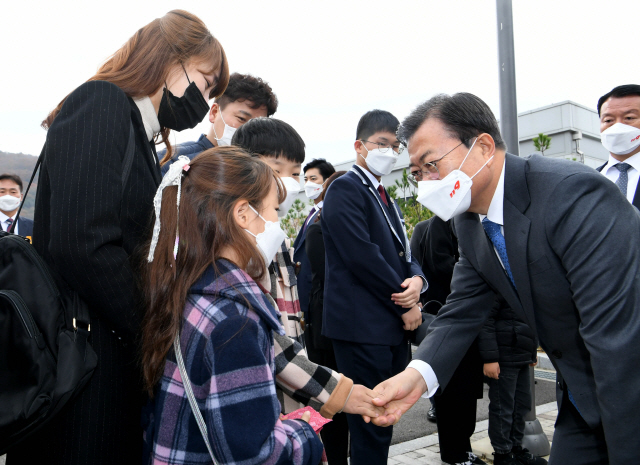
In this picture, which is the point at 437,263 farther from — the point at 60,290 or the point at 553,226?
the point at 60,290

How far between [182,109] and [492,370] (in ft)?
9.61

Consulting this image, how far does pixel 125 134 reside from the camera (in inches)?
68.7

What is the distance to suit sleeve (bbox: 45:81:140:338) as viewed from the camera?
153 cm

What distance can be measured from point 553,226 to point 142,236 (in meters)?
1.47

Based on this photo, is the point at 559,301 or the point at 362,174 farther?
the point at 362,174

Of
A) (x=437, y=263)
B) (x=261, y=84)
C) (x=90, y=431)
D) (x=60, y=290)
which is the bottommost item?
(x=437, y=263)

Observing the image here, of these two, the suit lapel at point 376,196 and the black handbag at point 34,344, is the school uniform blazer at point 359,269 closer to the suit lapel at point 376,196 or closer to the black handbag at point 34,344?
the suit lapel at point 376,196

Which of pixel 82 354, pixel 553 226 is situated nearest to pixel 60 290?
pixel 82 354

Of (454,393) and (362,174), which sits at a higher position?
(362,174)

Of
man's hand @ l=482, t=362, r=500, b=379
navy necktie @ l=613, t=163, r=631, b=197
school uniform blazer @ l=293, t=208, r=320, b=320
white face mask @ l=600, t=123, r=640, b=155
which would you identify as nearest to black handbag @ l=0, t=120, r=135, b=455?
school uniform blazer @ l=293, t=208, r=320, b=320

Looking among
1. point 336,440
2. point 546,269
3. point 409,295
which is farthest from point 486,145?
point 336,440

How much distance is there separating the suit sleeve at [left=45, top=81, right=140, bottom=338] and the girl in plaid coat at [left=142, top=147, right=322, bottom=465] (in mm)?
100

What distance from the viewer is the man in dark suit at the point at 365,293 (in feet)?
10.5

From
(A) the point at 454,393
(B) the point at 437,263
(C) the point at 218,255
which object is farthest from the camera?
(B) the point at 437,263
